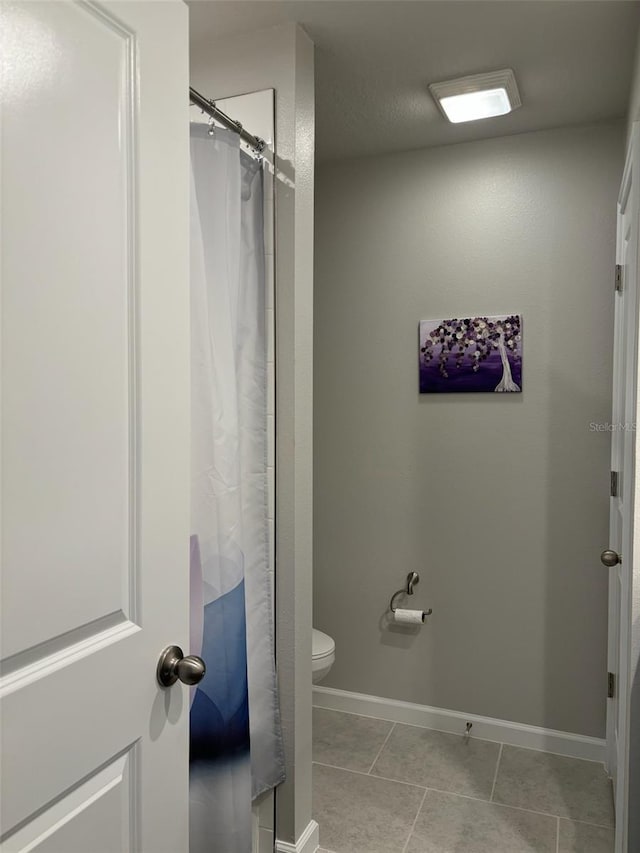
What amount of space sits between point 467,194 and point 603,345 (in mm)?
866

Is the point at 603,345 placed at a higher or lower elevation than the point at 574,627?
higher

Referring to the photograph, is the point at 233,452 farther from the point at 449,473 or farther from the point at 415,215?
the point at 415,215

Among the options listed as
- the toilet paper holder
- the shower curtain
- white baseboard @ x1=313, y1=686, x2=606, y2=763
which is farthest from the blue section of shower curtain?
white baseboard @ x1=313, y1=686, x2=606, y2=763

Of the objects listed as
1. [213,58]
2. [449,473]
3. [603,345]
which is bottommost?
[449,473]

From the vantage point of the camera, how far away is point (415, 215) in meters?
3.01

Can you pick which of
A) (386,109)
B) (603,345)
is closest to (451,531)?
(603,345)

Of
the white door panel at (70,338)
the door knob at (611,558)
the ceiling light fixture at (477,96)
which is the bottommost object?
the door knob at (611,558)

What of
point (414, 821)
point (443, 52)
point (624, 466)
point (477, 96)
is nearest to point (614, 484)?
point (624, 466)

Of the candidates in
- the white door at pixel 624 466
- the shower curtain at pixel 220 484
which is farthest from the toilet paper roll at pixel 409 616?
the shower curtain at pixel 220 484

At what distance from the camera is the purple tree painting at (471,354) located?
2859 millimetres

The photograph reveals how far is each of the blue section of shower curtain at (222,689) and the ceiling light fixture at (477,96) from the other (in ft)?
6.04

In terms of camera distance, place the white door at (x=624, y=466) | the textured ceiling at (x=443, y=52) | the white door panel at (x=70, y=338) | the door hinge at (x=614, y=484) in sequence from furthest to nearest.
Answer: the door hinge at (x=614, y=484) → the textured ceiling at (x=443, y=52) → the white door at (x=624, y=466) → the white door panel at (x=70, y=338)

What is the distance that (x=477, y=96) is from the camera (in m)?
2.44

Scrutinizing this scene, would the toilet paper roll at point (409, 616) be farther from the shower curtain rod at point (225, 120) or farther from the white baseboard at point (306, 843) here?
the shower curtain rod at point (225, 120)
